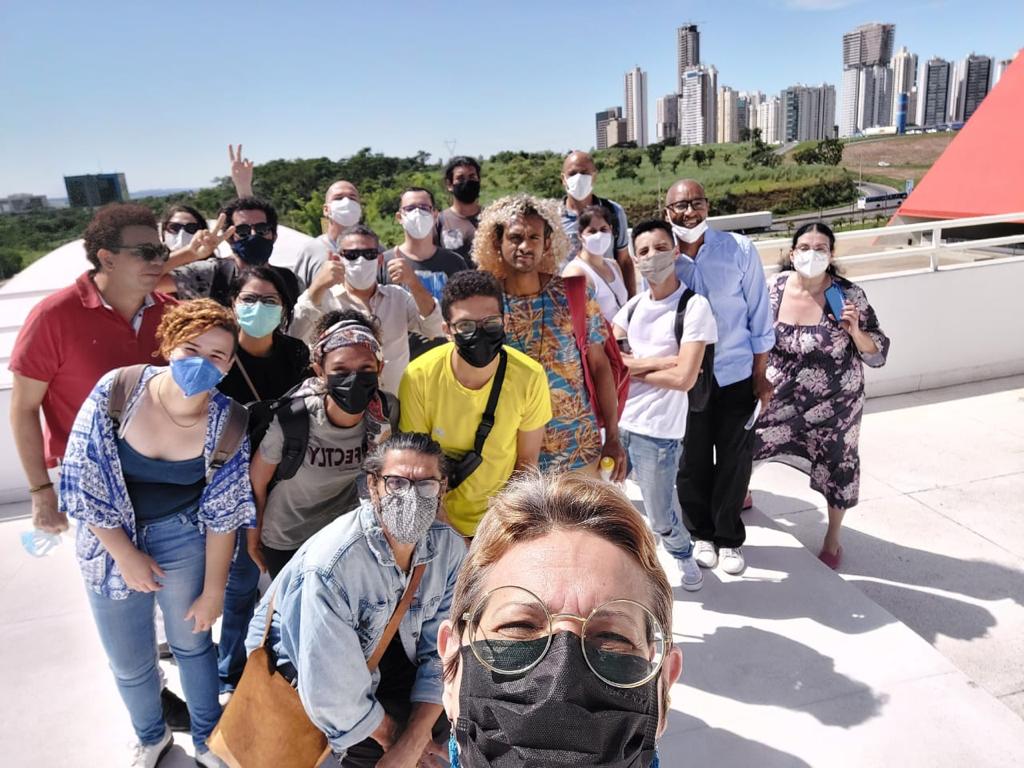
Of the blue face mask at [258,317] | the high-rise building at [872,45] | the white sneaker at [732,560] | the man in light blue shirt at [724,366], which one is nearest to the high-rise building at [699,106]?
the high-rise building at [872,45]

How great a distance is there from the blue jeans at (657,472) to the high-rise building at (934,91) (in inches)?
4758

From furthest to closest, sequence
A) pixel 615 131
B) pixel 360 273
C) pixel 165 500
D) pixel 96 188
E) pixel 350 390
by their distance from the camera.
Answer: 1. pixel 615 131
2. pixel 96 188
3. pixel 360 273
4. pixel 350 390
5. pixel 165 500

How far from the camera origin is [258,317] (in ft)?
8.21

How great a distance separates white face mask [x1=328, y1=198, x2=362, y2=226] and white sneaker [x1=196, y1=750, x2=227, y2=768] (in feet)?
8.64

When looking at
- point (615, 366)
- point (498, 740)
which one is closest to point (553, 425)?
point (615, 366)

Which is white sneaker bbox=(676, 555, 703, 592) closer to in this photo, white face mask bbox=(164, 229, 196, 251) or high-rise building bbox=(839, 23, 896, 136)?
white face mask bbox=(164, 229, 196, 251)

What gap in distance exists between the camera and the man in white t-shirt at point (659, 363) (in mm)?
2852

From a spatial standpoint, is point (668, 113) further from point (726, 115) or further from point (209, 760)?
point (209, 760)

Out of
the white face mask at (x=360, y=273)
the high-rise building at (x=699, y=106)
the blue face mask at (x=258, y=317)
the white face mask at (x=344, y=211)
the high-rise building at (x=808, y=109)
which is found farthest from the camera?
the high-rise building at (x=808, y=109)

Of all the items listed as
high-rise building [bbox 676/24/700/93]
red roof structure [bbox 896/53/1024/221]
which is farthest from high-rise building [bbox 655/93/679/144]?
red roof structure [bbox 896/53/1024/221]

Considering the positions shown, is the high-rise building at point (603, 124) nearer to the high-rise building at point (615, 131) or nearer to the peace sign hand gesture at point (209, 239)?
the high-rise building at point (615, 131)

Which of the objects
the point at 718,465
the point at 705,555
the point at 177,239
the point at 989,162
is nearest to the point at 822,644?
the point at 705,555

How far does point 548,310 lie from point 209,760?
80.2 inches

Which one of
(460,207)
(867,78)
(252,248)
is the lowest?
(252,248)
